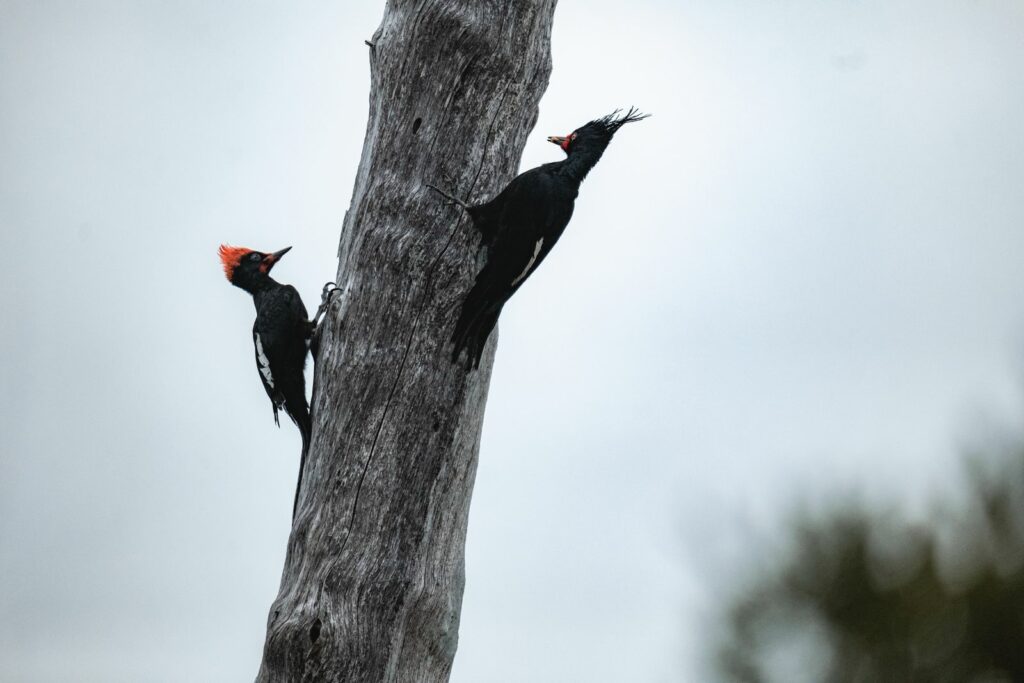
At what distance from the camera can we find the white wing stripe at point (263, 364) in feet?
15.0

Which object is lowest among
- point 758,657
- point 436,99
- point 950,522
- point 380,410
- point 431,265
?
point 758,657

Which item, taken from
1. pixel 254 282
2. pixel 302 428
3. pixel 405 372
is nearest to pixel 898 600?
pixel 405 372

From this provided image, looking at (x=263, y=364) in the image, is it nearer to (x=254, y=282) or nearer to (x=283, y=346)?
(x=283, y=346)

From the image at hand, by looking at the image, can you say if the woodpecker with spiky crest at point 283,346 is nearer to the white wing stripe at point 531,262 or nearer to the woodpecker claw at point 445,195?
the woodpecker claw at point 445,195

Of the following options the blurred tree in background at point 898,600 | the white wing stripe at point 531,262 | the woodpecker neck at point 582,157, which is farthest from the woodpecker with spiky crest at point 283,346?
the blurred tree in background at point 898,600

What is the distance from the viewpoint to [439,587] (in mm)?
3564

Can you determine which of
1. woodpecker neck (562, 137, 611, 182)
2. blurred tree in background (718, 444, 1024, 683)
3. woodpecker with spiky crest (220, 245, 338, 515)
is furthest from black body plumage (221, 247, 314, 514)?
blurred tree in background (718, 444, 1024, 683)

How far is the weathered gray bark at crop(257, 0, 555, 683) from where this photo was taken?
11.1ft

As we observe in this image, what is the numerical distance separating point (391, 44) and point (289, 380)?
4.94ft

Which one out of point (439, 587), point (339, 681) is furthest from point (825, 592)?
point (339, 681)

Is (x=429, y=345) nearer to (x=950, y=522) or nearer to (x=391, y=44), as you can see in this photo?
(x=391, y=44)

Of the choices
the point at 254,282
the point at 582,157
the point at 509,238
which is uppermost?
the point at 254,282

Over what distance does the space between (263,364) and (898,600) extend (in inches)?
114

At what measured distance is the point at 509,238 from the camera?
145 inches
